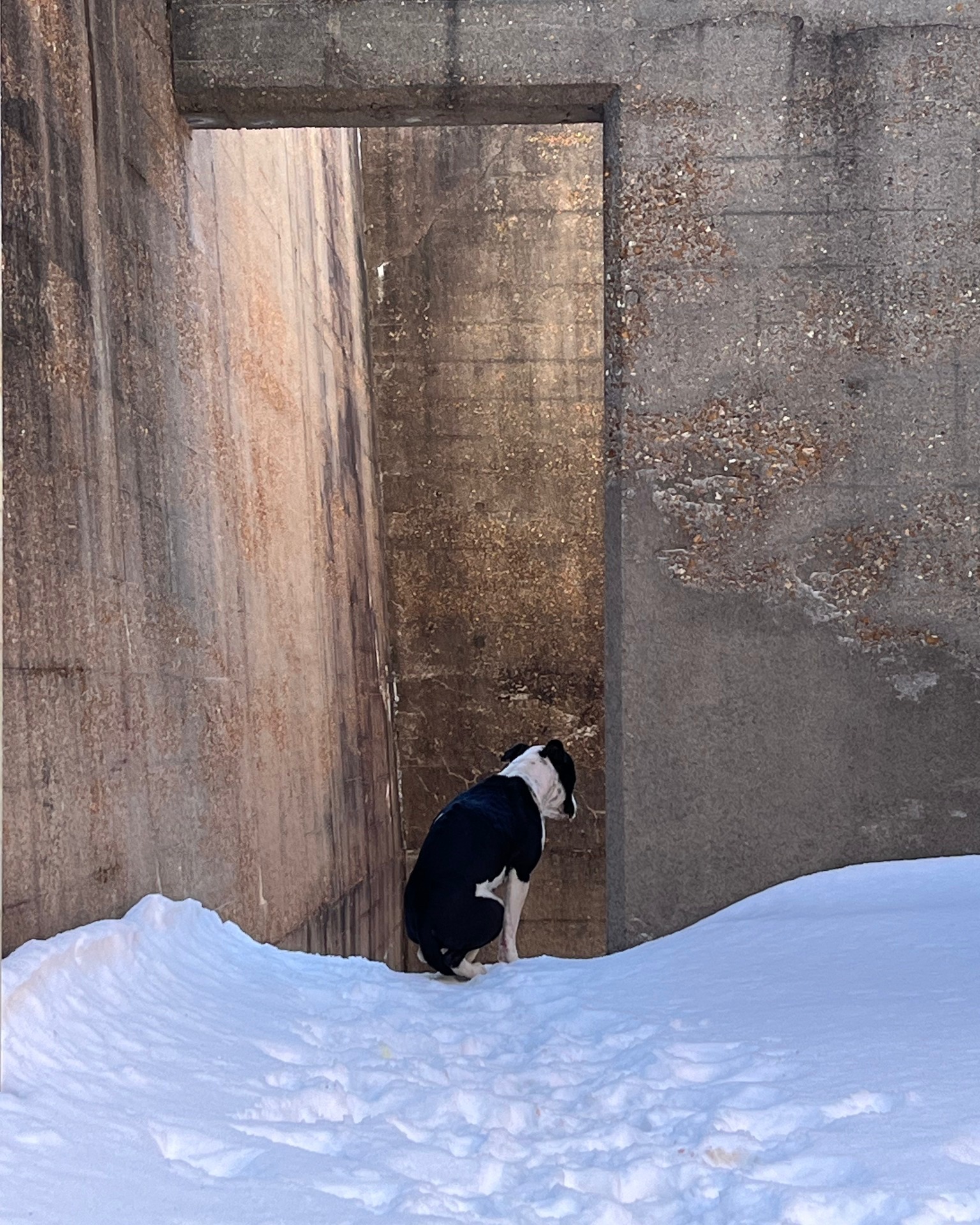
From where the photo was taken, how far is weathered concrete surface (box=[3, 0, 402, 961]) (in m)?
3.66

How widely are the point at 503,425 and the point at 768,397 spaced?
5.46 m

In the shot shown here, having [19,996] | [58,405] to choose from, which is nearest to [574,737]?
[58,405]

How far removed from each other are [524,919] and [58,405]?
7.67 meters

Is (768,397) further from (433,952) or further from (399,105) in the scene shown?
(433,952)

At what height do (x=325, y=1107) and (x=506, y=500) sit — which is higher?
(x=506, y=500)

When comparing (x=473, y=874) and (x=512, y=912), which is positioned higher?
(x=473, y=874)

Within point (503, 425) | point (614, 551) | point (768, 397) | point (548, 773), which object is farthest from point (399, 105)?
point (503, 425)

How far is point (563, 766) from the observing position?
6422 millimetres

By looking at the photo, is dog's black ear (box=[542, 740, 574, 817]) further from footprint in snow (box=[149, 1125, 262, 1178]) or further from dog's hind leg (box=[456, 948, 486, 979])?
footprint in snow (box=[149, 1125, 262, 1178])

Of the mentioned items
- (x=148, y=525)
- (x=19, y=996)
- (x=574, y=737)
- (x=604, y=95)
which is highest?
(x=604, y=95)

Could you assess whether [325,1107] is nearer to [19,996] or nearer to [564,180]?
[19,996]

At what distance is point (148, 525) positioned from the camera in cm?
475

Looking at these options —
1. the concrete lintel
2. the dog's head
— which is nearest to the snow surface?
the dog's head

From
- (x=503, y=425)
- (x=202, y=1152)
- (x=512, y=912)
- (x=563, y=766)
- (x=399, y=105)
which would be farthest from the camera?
(x=503, y=425)
